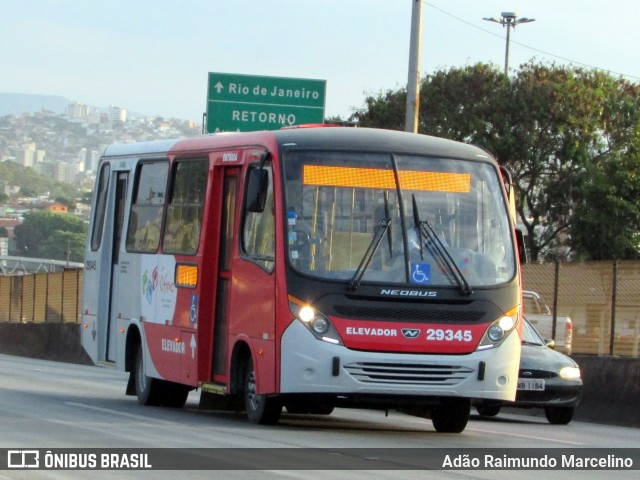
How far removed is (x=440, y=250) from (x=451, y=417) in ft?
6.70

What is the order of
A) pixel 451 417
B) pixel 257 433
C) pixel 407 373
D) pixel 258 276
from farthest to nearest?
pixel 451 417
pixel 258 276
pixel 407 373
pixel 257 433

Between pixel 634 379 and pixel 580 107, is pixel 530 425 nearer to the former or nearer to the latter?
pixel 634 379

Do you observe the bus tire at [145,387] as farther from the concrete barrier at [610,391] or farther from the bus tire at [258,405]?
the concrete barrier at [610,391]

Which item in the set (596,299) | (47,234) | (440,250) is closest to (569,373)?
(440,250)

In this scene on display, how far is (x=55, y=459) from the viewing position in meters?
12.0

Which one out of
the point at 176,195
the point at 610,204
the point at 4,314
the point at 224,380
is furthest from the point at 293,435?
the point at 4,314

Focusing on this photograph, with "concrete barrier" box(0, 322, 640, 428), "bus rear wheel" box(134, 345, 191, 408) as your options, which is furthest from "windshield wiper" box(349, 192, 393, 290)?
"concrete barrier" box(0, 322, 640, 428)

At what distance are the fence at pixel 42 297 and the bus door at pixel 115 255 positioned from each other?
2635 cm

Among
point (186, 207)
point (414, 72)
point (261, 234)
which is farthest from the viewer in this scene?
point (414, 72)

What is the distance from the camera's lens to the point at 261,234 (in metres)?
15.9

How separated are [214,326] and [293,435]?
104 inches

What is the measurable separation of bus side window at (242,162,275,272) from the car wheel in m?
5.84

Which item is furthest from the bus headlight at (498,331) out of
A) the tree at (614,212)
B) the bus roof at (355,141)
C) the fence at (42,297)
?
the tree at (614,212)

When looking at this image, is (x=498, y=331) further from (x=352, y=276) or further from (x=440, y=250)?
(x=352, y=276)
